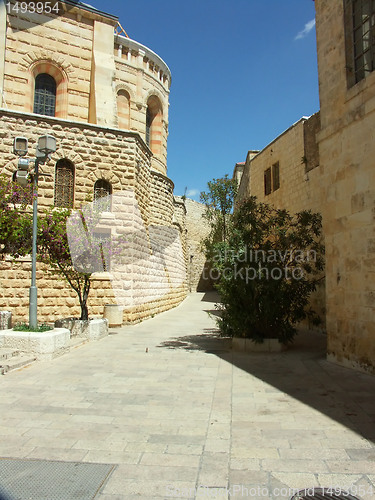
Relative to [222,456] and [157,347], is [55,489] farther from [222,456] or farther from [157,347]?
[157,347]

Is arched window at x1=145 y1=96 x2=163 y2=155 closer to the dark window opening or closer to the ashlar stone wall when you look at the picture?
the ashlar stone wall

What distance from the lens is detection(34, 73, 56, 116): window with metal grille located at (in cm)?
1453

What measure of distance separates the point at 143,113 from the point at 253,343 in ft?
41.4

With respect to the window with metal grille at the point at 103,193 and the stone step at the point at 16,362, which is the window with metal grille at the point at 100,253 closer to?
the window with metal grille at the point at 103,193

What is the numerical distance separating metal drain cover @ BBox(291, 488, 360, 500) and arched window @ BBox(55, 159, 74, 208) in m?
11.1

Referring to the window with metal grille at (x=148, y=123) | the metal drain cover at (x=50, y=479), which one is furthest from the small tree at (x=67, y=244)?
the window with metal grille at (x=148, y=123)

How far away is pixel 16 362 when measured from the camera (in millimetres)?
6477

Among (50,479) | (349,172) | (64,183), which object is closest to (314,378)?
(349,172)

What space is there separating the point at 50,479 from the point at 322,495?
193cm

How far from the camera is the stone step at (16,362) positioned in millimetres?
6078

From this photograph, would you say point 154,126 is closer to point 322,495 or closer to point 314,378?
point 314,378

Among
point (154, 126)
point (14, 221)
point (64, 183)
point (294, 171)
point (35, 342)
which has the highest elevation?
point (154, 126)

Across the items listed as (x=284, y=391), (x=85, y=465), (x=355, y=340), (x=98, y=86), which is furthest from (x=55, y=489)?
(x=98, y=86)

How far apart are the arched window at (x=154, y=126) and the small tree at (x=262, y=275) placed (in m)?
10.8
